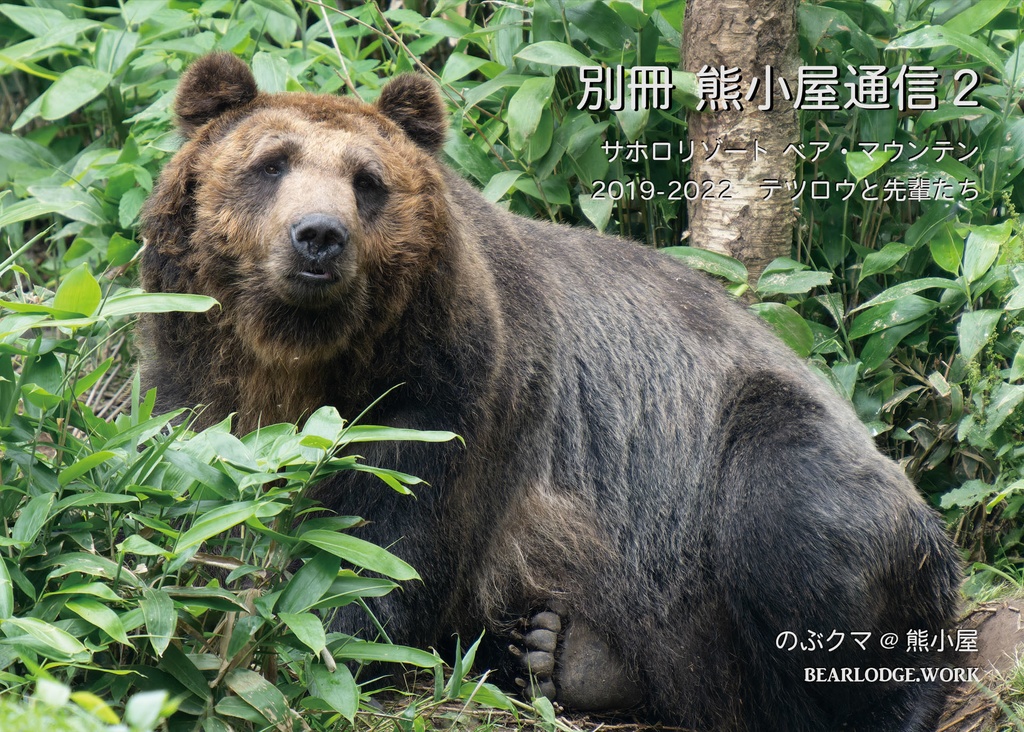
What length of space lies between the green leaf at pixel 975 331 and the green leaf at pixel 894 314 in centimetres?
34

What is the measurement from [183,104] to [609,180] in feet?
8.54

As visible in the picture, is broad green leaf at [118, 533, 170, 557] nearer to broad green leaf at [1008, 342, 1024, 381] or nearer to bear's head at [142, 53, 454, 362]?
bear's head at [142, 53, 454, 362]

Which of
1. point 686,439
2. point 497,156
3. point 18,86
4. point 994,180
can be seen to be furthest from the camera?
point 18,86

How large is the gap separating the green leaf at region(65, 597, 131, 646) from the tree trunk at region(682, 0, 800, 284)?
408cm

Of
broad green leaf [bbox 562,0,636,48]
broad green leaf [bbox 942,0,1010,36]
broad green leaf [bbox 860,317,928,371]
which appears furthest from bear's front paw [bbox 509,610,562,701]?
broad green leaf [bbox 942,0,1010,36]

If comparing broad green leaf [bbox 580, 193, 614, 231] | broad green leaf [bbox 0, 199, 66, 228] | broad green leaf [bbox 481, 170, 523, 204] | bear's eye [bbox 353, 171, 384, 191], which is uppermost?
broad green leaf [bbox 0, 199, 66, 228]

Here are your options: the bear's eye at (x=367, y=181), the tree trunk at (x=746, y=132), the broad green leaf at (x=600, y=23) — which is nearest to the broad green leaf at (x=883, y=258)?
the tree trunk at (x=746, y=132)

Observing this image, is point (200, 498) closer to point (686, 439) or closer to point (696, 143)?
point (686, 439)

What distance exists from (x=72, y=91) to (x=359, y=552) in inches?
182

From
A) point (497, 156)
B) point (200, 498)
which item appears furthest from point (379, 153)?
point (497, 156)

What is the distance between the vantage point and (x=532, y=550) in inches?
181

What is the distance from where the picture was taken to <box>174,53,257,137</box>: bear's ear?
13.9 feet

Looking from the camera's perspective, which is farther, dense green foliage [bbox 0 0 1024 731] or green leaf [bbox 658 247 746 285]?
green leaf [bbox 658 247 746 285]

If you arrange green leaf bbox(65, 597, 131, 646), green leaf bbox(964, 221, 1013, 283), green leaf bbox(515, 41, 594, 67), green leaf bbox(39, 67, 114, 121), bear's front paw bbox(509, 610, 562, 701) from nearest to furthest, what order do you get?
green leaf bbox(65, 597, 131, 646), bear's front paw bbox(509, 610, 562, 701), green leaf bbox(964, 221, 1013, 283), green leaf bbox(515, 41, 594, 67), green leaf bbox(39, 67, 114, 121)
